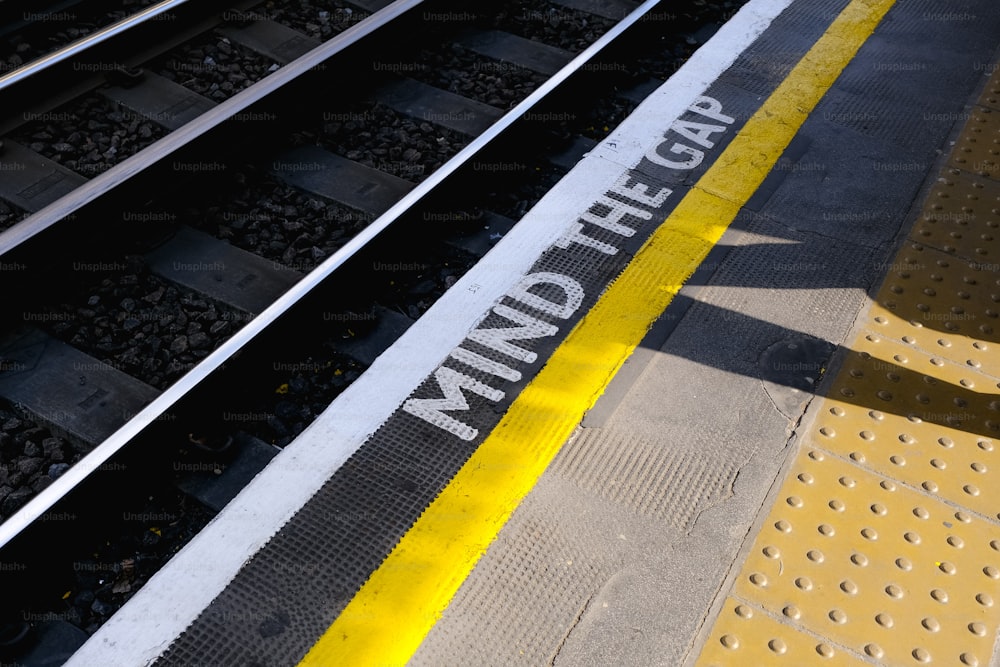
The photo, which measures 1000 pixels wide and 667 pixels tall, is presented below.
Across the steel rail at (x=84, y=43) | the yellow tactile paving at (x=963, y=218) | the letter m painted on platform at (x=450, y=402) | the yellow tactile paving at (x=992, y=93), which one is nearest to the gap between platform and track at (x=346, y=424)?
the letter m painted on platform at (x=450, y=402)

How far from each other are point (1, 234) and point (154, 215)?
696 millimetres

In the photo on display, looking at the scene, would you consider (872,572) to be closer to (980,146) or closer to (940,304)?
(940,304)

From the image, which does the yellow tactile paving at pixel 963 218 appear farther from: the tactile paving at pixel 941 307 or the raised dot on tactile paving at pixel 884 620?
the raised dot on tactile paving at pixel 884 620

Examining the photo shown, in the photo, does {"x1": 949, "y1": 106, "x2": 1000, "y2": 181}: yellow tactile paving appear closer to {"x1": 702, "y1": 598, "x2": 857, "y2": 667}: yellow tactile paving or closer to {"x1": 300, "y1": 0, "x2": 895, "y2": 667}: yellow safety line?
{"x1": 300, "y1": 0, "x2": 895, "y2": 667}: yellow safety line

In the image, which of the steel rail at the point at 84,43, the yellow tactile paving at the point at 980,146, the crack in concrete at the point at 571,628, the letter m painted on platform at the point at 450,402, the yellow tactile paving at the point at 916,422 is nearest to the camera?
the crack in concrete at the point at 571,628

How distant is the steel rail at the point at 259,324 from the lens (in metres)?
3.13

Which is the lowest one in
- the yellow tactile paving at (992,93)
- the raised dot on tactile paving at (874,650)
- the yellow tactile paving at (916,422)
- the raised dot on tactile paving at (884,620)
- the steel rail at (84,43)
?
the raised dot on tactile paving at (874,650)

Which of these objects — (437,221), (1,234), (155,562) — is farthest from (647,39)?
(155,562)

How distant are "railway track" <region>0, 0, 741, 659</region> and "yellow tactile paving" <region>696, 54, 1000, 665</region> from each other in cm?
183

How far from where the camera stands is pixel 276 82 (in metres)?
5.16

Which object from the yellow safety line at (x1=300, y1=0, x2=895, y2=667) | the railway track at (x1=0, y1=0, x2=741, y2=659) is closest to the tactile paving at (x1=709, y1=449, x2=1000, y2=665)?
the yellow safety line at (x1=300, y1=0, x2=895, y2=667)

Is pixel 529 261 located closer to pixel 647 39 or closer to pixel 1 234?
pixel 1 234

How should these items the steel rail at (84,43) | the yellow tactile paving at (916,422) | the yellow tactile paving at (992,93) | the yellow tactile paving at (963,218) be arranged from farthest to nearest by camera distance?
the yellow tactile paving at (992,93) < the steel rail at (84,43) < the yellow tactile paving at (963,218) < the yellow tactile paving at (916,422)

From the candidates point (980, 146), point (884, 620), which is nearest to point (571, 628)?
point (884, 620)
